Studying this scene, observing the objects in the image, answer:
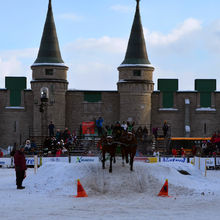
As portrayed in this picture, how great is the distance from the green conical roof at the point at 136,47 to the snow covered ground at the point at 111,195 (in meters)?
34.2

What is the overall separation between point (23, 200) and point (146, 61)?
43219mm

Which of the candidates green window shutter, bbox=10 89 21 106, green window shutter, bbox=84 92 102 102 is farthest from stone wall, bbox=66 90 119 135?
green window shutter, bbox=10 89 21 106

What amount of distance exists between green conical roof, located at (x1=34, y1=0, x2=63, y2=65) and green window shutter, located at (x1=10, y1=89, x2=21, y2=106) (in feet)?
13.5

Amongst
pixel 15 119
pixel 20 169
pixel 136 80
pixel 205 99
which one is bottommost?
pixel 20 169

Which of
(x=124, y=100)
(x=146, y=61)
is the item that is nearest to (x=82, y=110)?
(x=124, y=100)

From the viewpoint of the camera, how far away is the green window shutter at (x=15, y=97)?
2382 inches

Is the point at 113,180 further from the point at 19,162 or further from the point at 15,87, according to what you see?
the point at 15,87

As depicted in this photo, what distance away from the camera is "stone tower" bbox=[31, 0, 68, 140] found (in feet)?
192

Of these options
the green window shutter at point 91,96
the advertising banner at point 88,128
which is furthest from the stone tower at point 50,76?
the advertising banner at point 88,128

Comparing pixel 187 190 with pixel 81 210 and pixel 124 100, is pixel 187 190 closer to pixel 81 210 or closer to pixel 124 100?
pixel 81 210

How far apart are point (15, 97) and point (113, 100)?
10189 millimetres

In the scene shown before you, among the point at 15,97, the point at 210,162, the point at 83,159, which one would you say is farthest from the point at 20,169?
the point at 15,97

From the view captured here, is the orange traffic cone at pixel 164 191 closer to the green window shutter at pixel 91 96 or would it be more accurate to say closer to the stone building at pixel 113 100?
the stone building at pixel 113 100

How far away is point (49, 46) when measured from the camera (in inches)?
2325
